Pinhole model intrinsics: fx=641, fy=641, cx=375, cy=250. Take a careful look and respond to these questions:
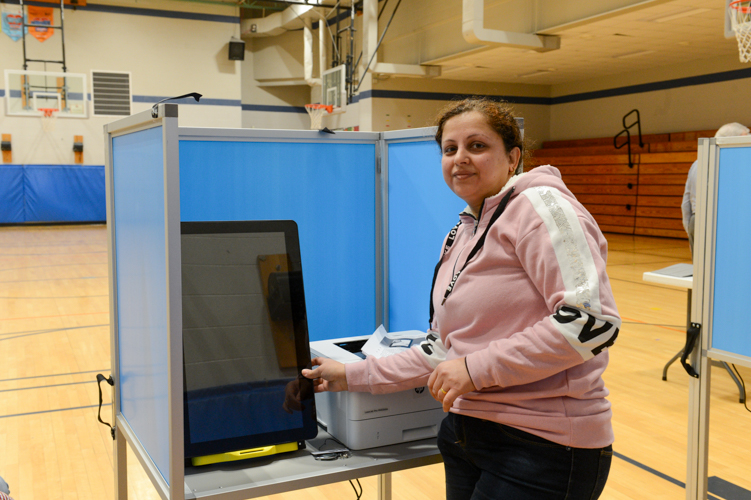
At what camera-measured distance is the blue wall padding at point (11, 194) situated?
1130cm

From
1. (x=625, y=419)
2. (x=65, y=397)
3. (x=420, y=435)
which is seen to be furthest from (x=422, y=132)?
(x=65, y=397)

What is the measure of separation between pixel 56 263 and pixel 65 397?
4859mm

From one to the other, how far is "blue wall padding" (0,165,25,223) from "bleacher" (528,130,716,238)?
9.02 m

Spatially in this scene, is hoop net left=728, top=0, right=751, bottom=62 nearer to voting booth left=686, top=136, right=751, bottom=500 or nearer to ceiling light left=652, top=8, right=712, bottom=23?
ceiling light left=652, top=8, right=712, bottom=23

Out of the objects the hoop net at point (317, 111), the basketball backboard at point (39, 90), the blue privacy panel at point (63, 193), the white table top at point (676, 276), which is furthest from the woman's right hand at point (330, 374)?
the basketball backboard at point (39, 90)

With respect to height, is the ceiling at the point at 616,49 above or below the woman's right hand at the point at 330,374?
above

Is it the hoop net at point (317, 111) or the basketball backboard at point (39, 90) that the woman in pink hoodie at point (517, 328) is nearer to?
the hoop net at point (317, 111)

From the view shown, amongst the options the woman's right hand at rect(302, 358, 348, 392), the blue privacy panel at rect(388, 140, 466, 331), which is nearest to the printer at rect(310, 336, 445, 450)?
the woman's right hand at rect(302, 358, 348, 392)

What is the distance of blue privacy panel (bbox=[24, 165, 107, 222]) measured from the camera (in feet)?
37.8

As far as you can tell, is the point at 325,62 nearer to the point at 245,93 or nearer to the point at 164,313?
the point at 245,93

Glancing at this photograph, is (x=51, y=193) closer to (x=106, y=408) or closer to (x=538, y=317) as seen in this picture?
(x=106, y=408)

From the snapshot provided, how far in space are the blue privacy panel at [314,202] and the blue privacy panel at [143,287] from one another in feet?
0.85

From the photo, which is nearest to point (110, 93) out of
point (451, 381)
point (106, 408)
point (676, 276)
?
point (106, 408)

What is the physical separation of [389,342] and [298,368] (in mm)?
290
